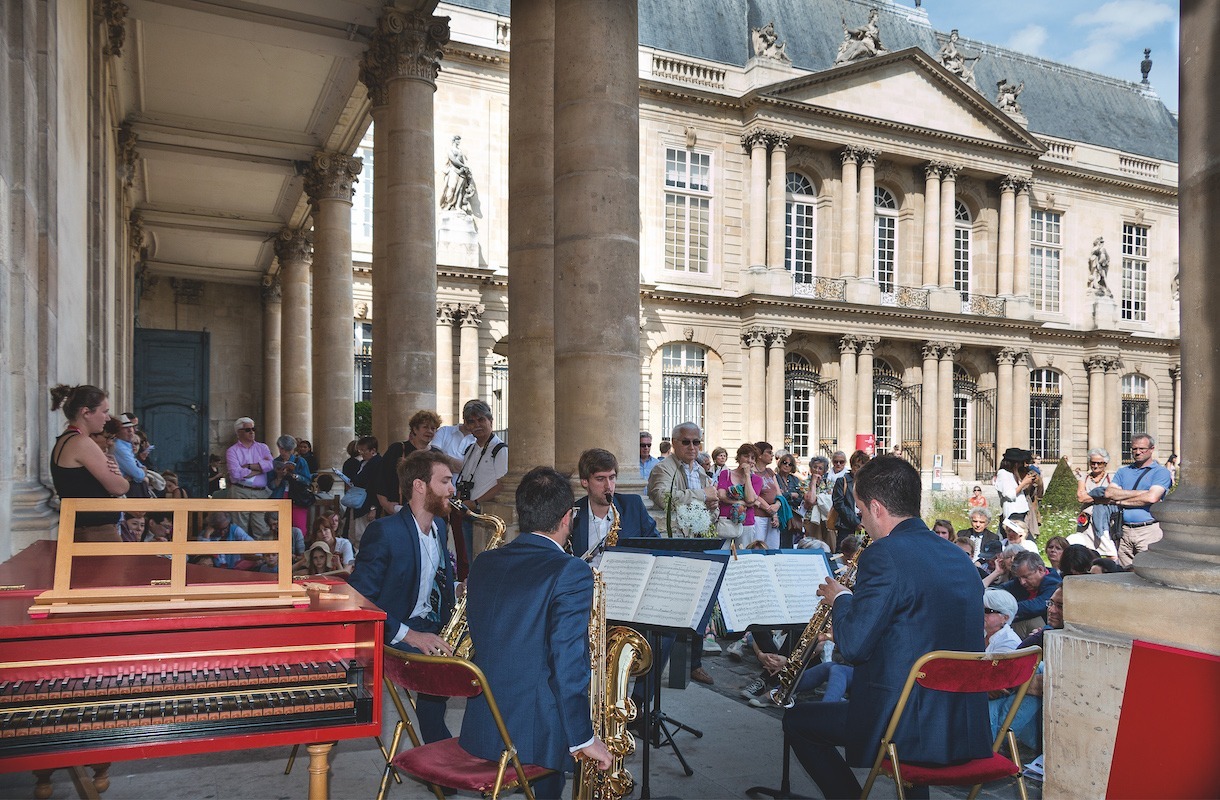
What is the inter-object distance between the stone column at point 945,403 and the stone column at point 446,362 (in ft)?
58.2

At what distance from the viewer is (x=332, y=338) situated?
13672mm

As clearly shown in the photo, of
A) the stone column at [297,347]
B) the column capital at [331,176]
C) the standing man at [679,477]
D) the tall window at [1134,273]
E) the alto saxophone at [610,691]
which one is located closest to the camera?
the alto saxophone at [610,691]

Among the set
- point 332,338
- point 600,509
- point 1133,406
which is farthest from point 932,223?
point 600,509

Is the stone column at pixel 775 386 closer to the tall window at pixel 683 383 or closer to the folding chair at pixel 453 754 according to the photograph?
the tall window at pixel 683 383

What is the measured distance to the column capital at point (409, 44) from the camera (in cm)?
1010

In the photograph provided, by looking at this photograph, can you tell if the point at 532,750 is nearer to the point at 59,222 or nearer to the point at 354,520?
the point at 59,222

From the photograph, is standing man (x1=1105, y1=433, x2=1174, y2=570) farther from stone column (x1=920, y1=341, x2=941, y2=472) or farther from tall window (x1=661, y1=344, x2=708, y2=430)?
stone column (x1=920, y1=341, x2=941, y2=472)

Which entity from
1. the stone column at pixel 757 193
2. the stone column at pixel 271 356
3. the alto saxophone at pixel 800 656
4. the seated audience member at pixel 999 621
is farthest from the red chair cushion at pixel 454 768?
the stone column at pixel 757 193

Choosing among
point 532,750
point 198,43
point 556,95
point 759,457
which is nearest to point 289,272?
point 198,43

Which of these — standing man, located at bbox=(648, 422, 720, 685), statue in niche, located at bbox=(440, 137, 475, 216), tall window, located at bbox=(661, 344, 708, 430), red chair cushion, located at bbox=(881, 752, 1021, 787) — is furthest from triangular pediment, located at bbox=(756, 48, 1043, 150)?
red chair cushion, located at bbox=(881, 752, 1021, 787)

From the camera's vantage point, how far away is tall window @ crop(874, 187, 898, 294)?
32.2 metres

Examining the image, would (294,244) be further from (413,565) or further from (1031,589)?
(1031,589)

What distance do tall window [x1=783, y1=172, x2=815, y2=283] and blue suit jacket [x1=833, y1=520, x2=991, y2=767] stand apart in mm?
27778

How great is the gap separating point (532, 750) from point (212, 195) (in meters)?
17.7
